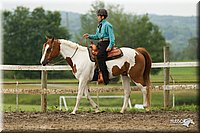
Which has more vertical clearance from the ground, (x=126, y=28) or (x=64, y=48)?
(x=126, y=28)

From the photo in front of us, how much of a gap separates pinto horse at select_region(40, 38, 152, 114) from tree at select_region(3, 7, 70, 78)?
3467 centimetres

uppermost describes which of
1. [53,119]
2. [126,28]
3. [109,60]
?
[126,28]

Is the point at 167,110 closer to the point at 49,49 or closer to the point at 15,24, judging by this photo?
the point at 49,49

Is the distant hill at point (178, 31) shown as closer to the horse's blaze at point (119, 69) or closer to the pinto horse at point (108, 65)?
the pinto horse at point (108, 65)

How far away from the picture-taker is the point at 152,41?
160ft

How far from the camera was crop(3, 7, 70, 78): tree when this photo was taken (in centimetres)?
4594

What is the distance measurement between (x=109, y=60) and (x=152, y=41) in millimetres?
39434

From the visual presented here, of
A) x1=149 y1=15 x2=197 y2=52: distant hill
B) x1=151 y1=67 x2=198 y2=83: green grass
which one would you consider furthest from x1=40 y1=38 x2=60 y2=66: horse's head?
x1=149 y1=15 x2=197 y2=52: distant hill

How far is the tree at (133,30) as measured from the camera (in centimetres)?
4747

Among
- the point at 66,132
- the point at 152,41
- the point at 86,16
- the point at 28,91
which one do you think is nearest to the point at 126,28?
the point at 152,41

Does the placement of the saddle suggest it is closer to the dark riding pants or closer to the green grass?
the dark riding pants

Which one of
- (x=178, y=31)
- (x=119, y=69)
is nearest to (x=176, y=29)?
(x=178, y=31)

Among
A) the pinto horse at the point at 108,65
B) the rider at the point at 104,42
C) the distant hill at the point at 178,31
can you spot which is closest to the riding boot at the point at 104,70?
the rider at the point at 104,42

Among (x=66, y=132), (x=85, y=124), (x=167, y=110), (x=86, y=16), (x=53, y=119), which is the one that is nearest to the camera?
(x=66, y=132)
